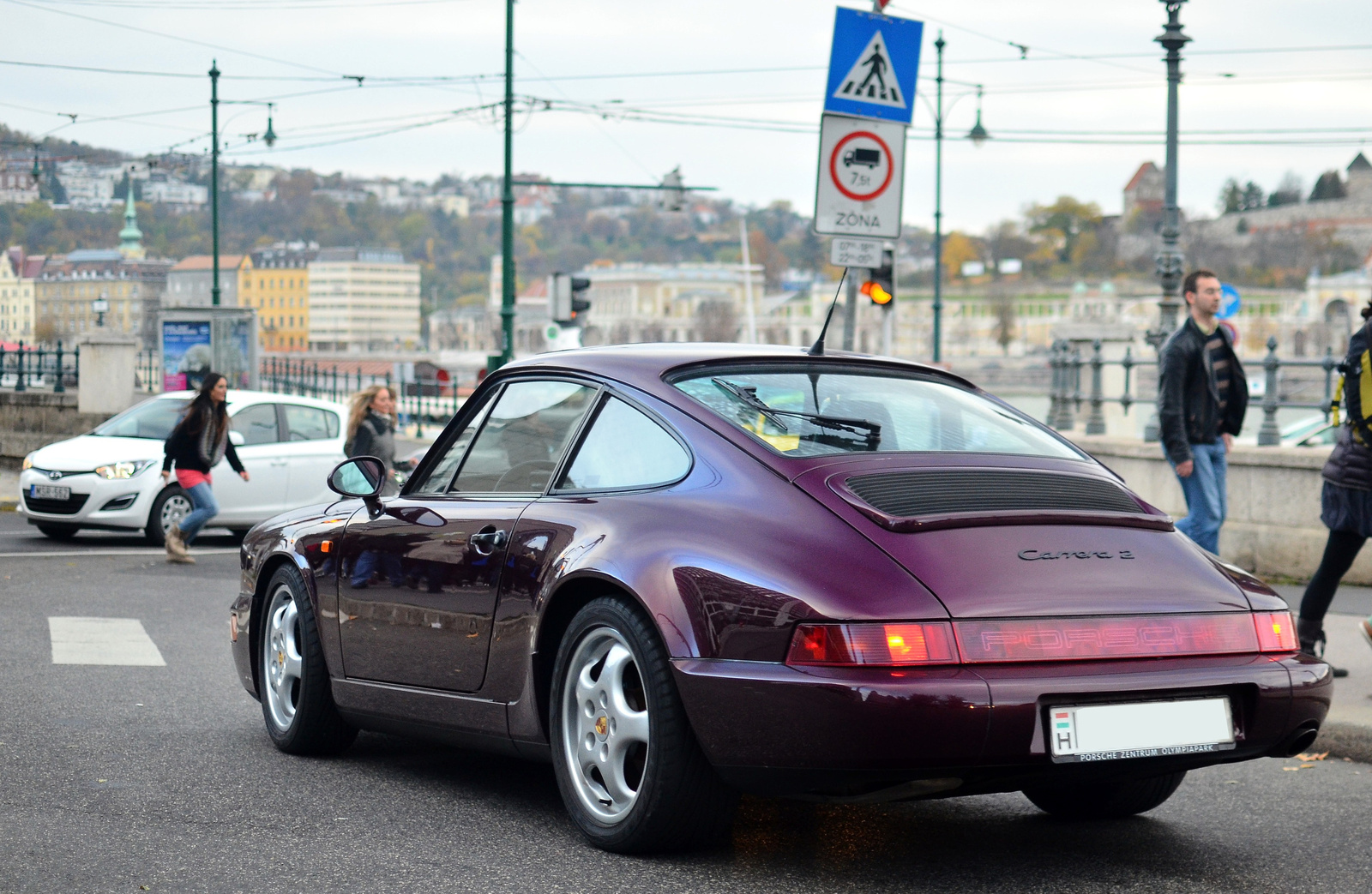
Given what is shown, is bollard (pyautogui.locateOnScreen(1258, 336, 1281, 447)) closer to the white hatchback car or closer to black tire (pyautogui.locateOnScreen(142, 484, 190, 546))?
the white hatchback car

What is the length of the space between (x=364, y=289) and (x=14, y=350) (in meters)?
129

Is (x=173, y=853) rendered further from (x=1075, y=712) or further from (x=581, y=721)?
(x=1075, y=712)

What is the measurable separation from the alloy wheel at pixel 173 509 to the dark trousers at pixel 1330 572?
1068 cm

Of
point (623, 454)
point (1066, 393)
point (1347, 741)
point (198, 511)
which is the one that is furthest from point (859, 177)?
point (1066, 393)

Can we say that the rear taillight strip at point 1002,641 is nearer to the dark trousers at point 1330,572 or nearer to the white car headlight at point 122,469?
the dark trousers at point 1330,572

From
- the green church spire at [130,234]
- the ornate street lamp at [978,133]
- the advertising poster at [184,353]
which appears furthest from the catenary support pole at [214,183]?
the ornate street lamp at [978,133]

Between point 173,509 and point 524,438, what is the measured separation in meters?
11.0

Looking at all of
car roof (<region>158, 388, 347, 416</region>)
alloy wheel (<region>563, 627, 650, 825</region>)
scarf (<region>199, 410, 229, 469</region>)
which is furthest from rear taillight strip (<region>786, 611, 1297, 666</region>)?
car roof (<region>158, 388, 347, 416</region>)

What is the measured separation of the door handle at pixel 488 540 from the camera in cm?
479

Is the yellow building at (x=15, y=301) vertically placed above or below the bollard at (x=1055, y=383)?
above

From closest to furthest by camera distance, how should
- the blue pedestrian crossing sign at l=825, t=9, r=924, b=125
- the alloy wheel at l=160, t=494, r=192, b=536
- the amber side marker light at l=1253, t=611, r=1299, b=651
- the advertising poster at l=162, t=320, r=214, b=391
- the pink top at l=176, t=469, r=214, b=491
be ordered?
the amber side marker light at l=1253, t=611, r=1299, b=651
the blue pedestrian crossing sign at l=825, t=9, r=924, b=125
the pink top at l=176, t=469, r=214, b=491
the alloy wheel at l=160, t=494, r=192, b=536
the advertising poster at l=162, t=320, r=214, b=391

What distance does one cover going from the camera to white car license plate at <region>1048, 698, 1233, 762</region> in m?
3.79

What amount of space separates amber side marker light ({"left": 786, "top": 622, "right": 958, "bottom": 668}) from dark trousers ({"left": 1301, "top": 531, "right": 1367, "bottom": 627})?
151 inches

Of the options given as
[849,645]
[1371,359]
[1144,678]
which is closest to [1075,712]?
[1144,678]
